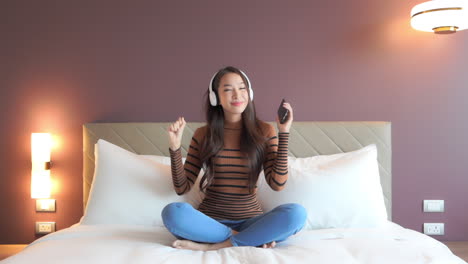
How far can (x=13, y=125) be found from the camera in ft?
10.1

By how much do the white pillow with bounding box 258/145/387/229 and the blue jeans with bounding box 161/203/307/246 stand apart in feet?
1.39

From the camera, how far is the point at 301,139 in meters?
2.98

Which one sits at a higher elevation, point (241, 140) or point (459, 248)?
point (241, 140)

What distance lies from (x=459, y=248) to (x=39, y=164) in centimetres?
255

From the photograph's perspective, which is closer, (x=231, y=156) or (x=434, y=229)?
(x=231, y=156)

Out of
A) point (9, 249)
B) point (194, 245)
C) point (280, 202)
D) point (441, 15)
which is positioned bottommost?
point (9, 249)

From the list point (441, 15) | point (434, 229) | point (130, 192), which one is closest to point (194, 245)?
point (130, 192)

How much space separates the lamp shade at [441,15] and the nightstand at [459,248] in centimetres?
127

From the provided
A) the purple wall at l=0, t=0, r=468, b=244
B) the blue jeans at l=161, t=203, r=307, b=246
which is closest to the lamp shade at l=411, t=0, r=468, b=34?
the purple wall at l=0, t=0, r=468, b=244

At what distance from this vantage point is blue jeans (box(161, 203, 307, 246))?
2021 millimetres

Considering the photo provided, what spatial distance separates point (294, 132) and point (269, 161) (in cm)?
66

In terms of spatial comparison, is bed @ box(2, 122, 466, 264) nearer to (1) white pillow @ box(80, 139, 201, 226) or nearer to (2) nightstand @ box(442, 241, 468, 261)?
(1) white pillow @ box(80, 139, 201, 226)

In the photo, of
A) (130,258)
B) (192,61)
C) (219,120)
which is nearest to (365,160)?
(219,120)

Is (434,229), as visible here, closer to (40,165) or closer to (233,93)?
(233,93)
